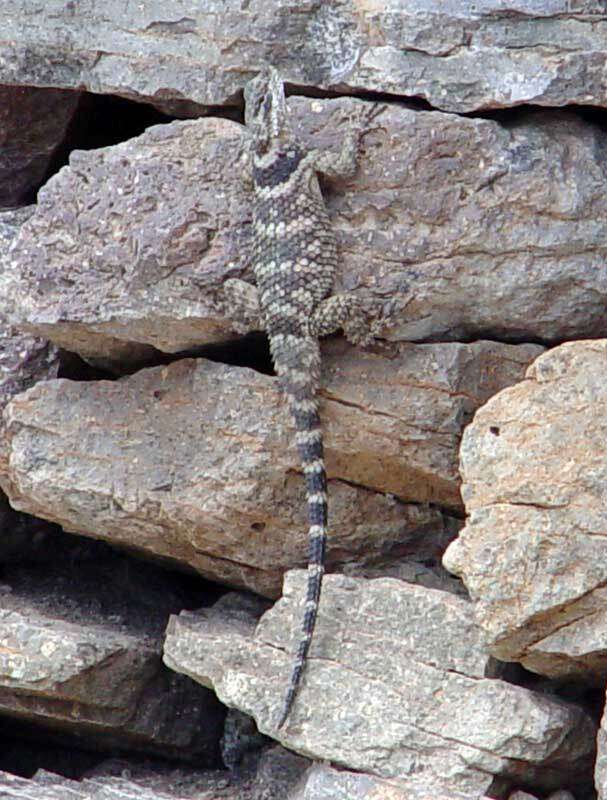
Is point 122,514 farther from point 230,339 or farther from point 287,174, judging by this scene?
point 287,174

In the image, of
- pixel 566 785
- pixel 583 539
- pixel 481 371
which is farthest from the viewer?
pixel 481 371

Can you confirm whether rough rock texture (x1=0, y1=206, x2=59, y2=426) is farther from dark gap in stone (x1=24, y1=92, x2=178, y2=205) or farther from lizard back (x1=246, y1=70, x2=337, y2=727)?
lizard back (x1=246, y1=70, x2=337, y2=727)

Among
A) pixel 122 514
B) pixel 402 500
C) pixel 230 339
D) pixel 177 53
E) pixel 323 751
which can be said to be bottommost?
pixel 323 751

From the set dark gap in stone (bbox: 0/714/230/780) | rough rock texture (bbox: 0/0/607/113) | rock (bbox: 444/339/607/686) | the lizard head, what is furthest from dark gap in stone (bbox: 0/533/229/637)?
rough rock texture (bbox: 0/0/607/113)

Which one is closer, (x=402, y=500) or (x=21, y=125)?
(x=402, y=500)

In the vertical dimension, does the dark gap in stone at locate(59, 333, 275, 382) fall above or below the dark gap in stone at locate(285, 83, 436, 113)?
below

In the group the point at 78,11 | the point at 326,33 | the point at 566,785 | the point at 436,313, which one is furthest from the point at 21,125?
the point at 566,785

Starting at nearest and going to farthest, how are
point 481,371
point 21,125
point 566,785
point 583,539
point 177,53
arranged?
point 583,539, point 566,785, point 481,371, point 177,53, point 21,125

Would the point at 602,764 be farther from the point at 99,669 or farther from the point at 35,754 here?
the point at 35,754
